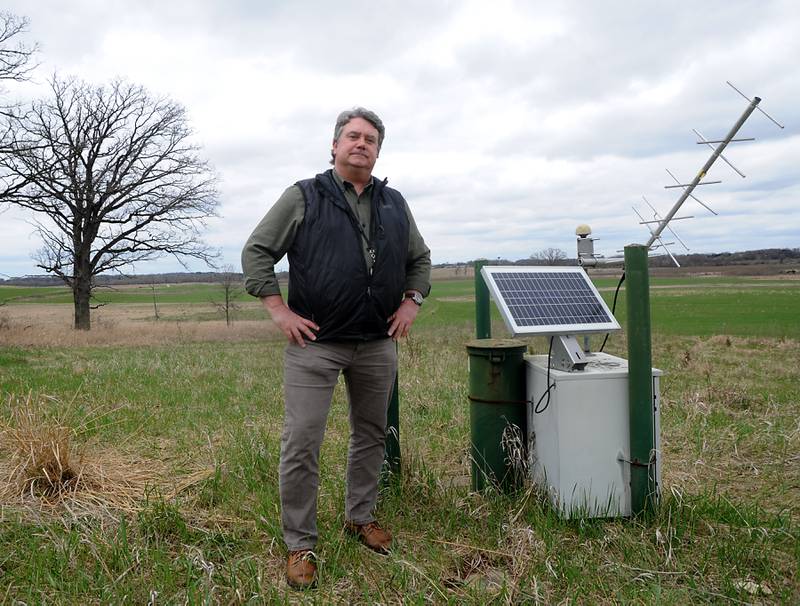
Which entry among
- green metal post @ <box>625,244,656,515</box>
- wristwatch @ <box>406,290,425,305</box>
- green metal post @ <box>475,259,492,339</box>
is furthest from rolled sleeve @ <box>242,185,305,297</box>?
green metal post @ <box>625,244,656,515</box>

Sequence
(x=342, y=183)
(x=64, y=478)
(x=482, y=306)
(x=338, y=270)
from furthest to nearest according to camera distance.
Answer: (x=482, y=306), (x=64, y=478), (x=342, y=183), (x=338, y=270)

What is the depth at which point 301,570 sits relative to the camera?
9.83ft

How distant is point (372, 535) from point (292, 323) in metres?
1.20

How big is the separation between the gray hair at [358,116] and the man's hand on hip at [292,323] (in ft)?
3.10

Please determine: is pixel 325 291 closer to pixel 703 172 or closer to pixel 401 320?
pixel 401 320

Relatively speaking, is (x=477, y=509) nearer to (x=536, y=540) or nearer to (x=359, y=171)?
(x=536, y=540)

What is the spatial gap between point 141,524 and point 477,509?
1839 millimetres

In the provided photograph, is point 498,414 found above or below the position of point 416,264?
below

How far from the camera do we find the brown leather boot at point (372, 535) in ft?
10.9

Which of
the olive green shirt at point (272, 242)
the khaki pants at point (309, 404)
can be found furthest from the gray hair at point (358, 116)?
the khaki pants at point (309, 404)

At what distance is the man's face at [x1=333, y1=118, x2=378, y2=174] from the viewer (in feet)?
10.7

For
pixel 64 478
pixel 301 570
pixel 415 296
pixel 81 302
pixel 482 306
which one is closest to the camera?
pixel 301 570

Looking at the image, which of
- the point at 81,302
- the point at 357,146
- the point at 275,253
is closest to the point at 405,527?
the point at 275,253

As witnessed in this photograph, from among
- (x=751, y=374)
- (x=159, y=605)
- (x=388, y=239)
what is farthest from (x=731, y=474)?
(x=751, y=374)
